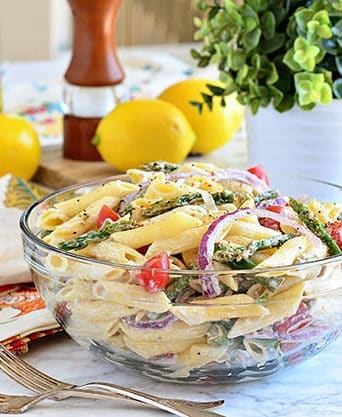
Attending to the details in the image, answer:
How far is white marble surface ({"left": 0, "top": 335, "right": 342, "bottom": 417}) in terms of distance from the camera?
0.82 metres

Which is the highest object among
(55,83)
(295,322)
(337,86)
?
(337,86)

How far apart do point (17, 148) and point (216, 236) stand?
725 millimetres

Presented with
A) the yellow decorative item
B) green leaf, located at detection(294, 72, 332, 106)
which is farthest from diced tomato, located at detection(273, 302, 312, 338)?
the yellow decorative item

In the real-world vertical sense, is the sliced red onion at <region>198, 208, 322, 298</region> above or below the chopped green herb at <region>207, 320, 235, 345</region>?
above

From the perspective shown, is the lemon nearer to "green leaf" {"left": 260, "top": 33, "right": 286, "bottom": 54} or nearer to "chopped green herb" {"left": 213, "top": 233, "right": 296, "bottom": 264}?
"green leaf" {"left": 260, "top": 33, "right": 286, "bottom": 54}

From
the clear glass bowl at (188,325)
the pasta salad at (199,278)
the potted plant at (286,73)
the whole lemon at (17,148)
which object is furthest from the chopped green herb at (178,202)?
the whole lemon at (17,148)

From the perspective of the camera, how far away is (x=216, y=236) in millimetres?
822

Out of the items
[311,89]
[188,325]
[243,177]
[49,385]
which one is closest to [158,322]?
[188,325]

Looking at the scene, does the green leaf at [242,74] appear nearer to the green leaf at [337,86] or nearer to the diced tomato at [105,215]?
the green leaf at [337,86]

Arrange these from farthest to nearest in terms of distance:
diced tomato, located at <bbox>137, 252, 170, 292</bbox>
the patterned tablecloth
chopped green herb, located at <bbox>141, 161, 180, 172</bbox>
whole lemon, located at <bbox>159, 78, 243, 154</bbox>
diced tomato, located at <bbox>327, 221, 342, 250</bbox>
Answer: the patterned tablecloth → whole lemon, located at <bbox>159, 78, 243, 154</bbox> → chopped green herb, located at <bbox>141, 161, 180, 172</bbox> → diced tomato, located at <bbox>327, 221, 342, 250</bbox> → diced tomato, located at <bbox>137, 252, 170, 292</bbox>

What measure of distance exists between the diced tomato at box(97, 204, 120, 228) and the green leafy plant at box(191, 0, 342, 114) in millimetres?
387

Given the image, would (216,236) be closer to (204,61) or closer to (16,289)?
(16,289)

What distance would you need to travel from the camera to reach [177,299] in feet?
2.59

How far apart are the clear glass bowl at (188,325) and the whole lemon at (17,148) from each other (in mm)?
634
